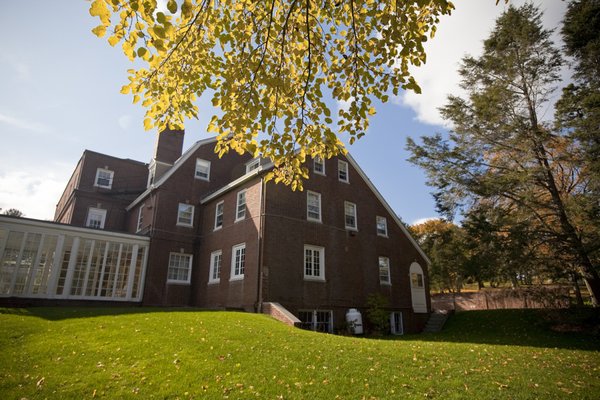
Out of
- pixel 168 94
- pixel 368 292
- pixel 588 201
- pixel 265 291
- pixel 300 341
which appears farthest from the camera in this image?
pixel 368 292

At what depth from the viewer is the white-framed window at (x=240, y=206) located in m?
18.9

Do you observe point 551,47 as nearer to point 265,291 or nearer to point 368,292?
point 368,292

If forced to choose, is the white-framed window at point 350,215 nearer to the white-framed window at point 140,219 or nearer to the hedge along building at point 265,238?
the hedge along building at point 265,238

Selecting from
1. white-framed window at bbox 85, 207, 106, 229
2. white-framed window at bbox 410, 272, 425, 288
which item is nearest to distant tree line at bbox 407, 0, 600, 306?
white-framed window at bbox 410, 272, 425, 288

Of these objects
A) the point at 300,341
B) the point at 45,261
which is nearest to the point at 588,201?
the point at 300,341

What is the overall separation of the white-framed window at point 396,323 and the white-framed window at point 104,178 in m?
24.5

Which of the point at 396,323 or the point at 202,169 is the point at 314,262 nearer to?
the point at 396,323

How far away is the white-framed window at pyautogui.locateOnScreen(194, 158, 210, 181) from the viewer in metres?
23.7

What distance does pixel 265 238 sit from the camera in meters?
16.7

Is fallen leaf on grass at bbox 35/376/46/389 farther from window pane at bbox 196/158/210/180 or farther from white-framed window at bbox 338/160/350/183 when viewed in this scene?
window pane at bbox 196/158/210/180

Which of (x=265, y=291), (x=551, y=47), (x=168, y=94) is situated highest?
(x=551, y=47)

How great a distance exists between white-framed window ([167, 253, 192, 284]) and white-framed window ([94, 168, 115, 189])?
11.7 m

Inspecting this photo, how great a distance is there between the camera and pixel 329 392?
6238 mm

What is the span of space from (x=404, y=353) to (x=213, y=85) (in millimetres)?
8227
